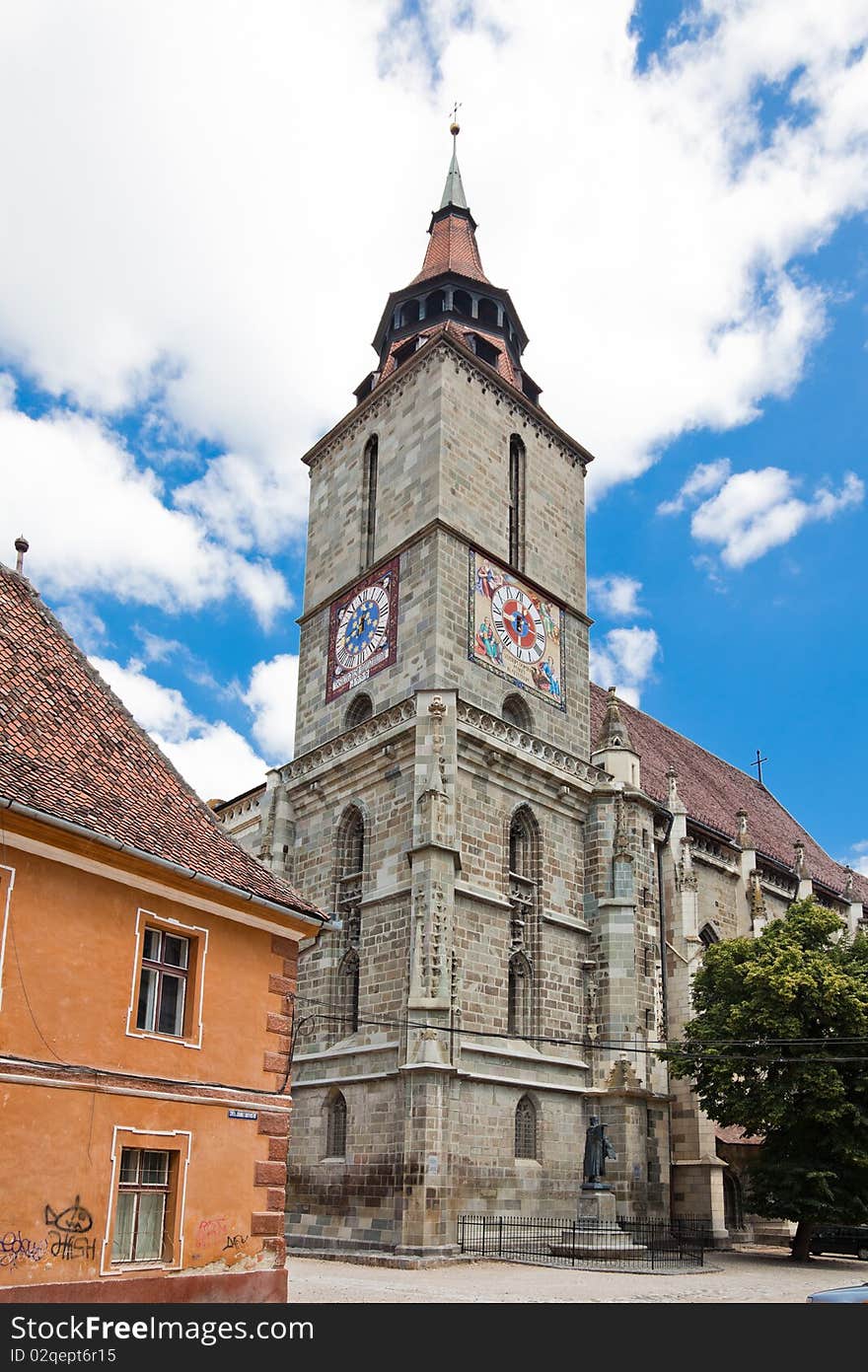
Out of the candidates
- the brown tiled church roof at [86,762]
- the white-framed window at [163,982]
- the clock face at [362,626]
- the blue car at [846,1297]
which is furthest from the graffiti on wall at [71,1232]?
the clock face at [362,626]

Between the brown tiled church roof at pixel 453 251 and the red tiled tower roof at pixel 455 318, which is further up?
the brown tiled church roof at pixel 453 251

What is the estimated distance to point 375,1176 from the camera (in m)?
22.6

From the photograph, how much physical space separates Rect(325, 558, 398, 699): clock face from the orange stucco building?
13719 millimetres

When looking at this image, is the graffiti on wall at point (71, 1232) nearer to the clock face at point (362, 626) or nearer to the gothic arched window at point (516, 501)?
the clock face at point (362, 626)

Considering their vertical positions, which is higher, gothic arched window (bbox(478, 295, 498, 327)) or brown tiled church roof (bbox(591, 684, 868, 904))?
gothic arched window (bbox(478, 295, 498, 327))

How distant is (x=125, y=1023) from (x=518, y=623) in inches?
738

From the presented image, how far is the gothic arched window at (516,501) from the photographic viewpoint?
101 feet

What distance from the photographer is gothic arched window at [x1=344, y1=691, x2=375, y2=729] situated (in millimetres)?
28906

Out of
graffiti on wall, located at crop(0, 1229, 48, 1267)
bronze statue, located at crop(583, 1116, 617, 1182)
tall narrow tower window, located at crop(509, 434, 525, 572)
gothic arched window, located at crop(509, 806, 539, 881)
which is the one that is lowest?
graffiti on wall, located at crop(0, 1229, 48, 1267)

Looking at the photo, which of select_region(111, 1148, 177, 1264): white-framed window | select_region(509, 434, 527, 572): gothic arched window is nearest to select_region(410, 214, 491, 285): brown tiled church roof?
select_region(509, 434, 527, 572): gothic arched window

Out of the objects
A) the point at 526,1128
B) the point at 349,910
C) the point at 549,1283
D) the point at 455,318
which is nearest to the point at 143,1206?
the point at 549,1283

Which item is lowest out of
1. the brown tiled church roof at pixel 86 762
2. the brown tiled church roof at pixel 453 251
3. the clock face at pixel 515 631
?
the brown tiled church roof at pixel 86 762

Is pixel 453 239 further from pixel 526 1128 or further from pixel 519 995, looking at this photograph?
pixel 526 1128

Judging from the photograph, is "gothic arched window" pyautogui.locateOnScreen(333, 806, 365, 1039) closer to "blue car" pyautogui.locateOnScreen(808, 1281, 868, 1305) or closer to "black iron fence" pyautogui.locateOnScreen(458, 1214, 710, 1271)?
"black iron fence" pyautogui.locateOnScreen(458, 1214, 710, 1271)
